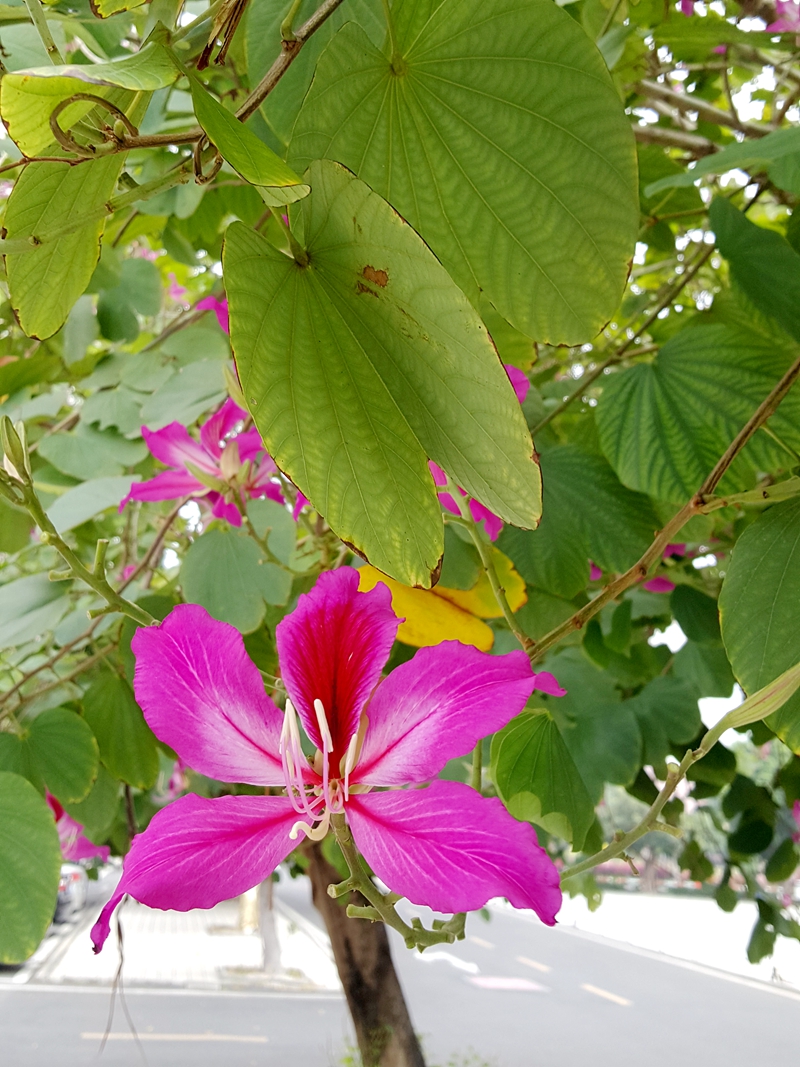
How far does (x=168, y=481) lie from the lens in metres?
0.49

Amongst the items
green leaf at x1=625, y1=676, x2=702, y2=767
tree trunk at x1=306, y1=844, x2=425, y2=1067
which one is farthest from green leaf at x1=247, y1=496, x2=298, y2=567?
tree trunk at x1=306, y1=844, x2=425, y2=1067

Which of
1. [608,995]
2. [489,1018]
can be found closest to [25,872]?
[489,1018]

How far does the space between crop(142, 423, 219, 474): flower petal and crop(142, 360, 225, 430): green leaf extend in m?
0.06

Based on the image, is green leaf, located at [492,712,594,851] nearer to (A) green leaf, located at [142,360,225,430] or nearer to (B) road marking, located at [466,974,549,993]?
(A) green leaf, located at [142,360,225,430]

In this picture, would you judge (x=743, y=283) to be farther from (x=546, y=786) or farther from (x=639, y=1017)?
(x=639, y=1017)

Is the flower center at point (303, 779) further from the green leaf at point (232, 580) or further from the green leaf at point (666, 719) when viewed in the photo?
the green leaf at point (666, 719)

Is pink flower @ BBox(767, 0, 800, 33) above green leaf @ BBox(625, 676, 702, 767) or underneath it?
above

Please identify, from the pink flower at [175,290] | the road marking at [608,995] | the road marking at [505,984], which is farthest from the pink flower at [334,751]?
the road marking at [505,984]

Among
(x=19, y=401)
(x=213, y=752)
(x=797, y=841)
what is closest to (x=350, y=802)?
(x=213, y=752)

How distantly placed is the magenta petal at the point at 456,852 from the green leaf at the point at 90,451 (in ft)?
1.60

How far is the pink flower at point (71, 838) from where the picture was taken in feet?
1.97

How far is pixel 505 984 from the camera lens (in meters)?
4.68

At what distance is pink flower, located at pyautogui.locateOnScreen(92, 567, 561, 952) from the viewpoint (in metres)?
0.18

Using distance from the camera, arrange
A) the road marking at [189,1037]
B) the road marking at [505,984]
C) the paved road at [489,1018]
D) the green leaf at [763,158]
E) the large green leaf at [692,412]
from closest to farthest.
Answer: the green leaf at [763,158]
the large green leaf at [692,412]
the paved road at [489,1018]
the road marking at [189,1037]
the road marking at [505,984]
